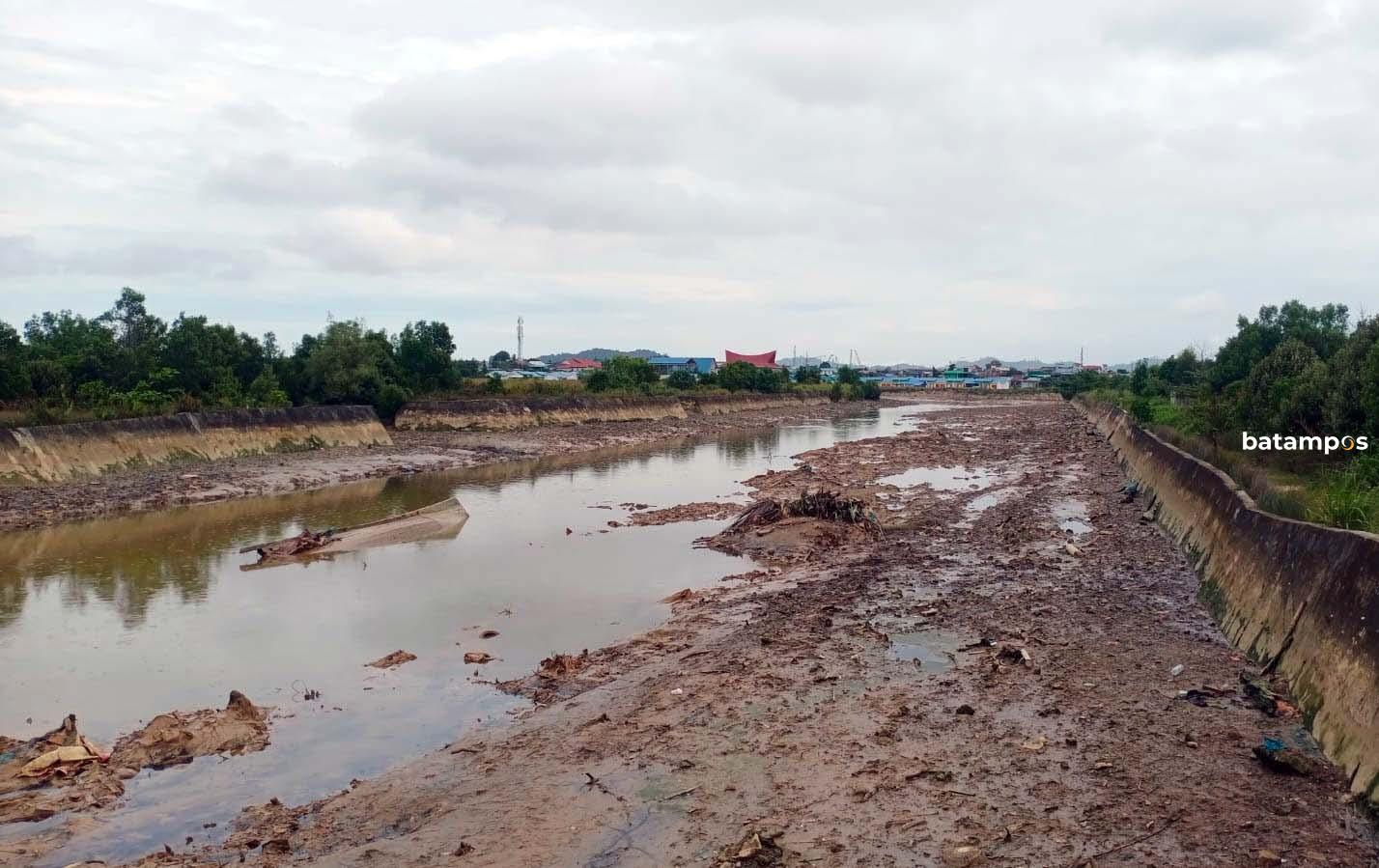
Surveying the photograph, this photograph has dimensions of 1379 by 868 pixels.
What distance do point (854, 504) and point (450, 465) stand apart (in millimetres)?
24273

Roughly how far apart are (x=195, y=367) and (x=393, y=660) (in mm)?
37190

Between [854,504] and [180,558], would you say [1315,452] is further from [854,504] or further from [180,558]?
[180,558]

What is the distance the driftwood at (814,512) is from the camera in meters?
22.5

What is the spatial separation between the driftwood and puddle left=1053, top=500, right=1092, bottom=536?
481 centimetres

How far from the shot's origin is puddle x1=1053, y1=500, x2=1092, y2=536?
904 inches

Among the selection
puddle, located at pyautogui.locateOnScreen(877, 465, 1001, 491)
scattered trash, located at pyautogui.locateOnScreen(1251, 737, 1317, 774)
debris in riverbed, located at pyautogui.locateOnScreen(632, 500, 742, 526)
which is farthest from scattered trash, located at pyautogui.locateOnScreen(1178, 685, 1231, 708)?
puddle, located at pyautogui.locateOnScreen(877, 465, 1001, 491)

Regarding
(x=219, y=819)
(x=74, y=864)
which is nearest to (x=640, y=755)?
(x=219, y=819)

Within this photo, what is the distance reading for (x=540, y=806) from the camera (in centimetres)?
805

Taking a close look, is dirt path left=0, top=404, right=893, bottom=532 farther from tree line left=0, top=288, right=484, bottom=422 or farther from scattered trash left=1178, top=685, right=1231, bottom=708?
scattered trash left=1178, top=685, right=1231, bottom=708

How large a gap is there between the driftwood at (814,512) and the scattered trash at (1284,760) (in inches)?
553

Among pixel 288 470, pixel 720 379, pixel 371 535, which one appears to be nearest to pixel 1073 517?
pixel 371 535

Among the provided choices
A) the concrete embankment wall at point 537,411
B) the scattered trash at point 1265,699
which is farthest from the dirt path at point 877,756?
the concrete embankment wall at point 537,411

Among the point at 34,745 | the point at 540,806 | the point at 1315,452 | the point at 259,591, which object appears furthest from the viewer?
the point at 1315,452

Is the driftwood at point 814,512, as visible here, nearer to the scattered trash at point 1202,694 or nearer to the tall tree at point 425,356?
the scattered trash at point 1202,694
